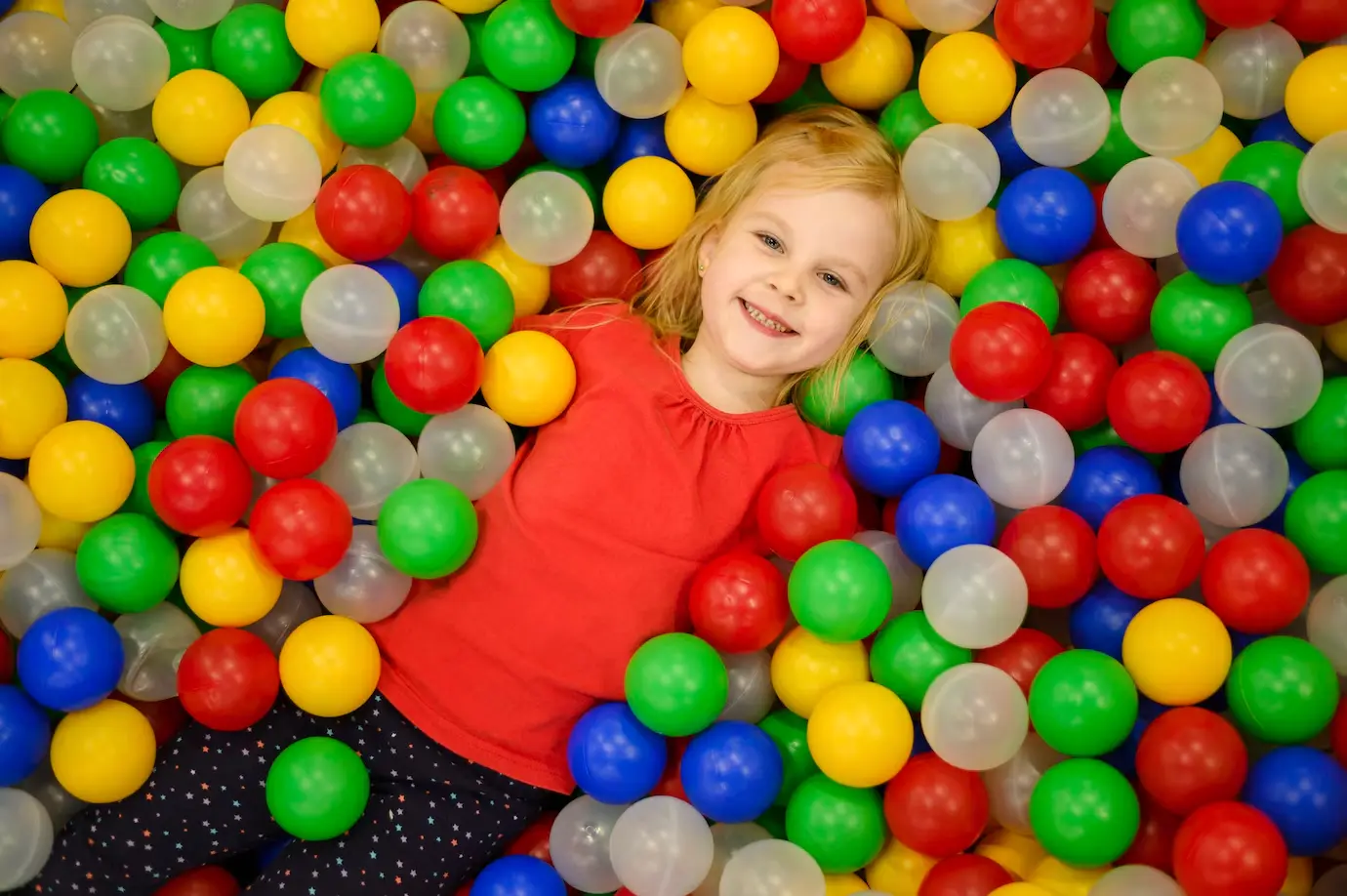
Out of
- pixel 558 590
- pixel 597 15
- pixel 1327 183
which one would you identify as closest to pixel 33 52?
pixel 597 15

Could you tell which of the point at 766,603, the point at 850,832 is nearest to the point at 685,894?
the point at 850,832

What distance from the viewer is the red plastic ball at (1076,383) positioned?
2039 mm

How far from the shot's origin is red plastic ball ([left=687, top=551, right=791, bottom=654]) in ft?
6.46

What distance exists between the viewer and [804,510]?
6.61 feet

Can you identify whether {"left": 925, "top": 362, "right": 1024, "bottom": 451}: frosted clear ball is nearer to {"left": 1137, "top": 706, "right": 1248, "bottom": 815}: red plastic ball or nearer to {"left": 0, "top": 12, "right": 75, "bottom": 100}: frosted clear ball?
{"left": 1137, "top": 706, "right": 1248, "bottom": 815}: red plastic ball

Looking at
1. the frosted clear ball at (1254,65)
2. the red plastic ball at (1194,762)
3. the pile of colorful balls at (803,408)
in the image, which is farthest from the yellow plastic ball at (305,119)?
the red plastic ball at (1194,762)

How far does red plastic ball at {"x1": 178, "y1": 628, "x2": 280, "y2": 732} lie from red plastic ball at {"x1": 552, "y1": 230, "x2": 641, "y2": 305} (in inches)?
33.1

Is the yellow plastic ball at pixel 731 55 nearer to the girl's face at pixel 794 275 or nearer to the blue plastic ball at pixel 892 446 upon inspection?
the girl's face at pixel 794 275

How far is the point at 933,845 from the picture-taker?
73.3 inches

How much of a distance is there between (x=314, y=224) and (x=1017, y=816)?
5.01ft

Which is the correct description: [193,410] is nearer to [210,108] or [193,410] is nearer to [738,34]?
[210,108]

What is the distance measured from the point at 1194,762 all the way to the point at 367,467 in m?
1.33

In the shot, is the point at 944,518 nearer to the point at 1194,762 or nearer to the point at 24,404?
the point at 1194,762

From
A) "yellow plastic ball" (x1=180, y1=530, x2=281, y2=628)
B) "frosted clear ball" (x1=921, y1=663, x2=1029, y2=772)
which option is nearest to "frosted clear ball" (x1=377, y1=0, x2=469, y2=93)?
"yellow plastic ball" (x1=180, y1=530, x2=281, y2=628)
